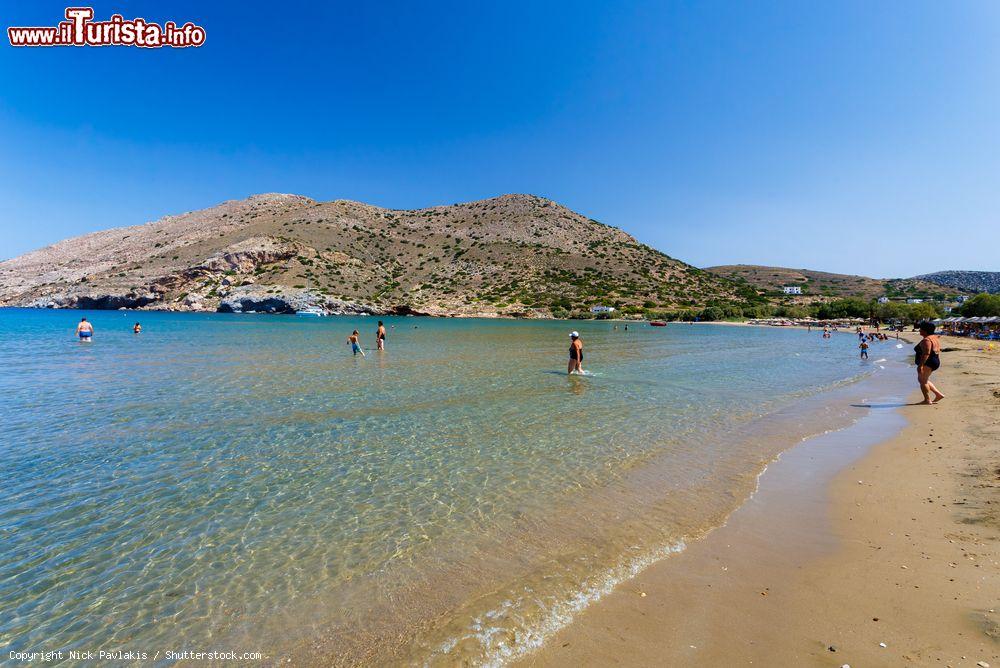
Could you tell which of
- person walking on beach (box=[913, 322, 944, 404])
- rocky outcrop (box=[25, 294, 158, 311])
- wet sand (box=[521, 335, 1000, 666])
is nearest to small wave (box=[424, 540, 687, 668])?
wet sand (box=[521, 335, 1000, 666])

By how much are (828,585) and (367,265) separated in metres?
117

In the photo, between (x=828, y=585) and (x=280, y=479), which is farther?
(x=280, y=479)

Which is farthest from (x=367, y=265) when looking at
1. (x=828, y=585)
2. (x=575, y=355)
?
(x=828, y=585)

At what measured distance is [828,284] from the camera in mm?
166250

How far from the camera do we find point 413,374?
1984 cm

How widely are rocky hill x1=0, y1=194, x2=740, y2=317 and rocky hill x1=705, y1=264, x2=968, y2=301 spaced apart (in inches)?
1731

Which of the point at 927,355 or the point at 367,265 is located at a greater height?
the point at 367,265

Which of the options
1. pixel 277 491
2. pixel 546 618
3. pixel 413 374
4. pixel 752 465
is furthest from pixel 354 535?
pixel 413 374

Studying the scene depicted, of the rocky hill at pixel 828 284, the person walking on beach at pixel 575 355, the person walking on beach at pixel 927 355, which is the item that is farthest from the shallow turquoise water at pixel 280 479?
the rocky hill at pixel 828 284

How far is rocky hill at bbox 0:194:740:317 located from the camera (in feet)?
323

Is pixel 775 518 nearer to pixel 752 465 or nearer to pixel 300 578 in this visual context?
pixel 752 465

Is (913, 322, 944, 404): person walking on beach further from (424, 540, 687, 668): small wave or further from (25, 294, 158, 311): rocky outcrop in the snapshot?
(25, 294, 158, 311): rocky outcrop

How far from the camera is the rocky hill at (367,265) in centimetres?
9856

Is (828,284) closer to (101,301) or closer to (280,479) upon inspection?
(280,479)
